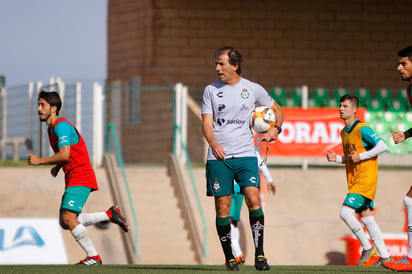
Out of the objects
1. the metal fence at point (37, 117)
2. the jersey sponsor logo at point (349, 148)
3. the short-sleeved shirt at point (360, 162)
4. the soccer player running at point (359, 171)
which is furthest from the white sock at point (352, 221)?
the metal fence at point (37, 117)

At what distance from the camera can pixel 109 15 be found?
28.9m

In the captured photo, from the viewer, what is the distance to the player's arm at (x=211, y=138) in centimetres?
1088

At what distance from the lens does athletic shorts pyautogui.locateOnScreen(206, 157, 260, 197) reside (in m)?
11.1

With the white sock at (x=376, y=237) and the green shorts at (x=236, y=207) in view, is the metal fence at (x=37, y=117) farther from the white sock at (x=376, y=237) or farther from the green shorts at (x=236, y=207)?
the white sock at (x=376, y=237)

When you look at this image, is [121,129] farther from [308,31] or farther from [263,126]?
[263,126]

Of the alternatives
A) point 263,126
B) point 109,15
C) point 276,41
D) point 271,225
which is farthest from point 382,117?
point 263,126

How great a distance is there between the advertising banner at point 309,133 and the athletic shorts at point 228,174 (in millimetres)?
10737

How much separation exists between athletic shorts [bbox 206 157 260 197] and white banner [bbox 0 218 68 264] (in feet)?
27.6

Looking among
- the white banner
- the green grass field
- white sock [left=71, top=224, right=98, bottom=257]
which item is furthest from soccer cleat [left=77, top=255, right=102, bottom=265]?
the white banner

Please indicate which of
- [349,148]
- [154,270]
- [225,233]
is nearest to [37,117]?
[349,148]

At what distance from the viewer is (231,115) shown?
36.4ft

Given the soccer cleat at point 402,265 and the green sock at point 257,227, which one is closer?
the green sock at point 257,227

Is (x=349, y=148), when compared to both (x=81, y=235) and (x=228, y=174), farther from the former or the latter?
(x=81, y=235)

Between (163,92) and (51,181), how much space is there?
3384 millimetres
